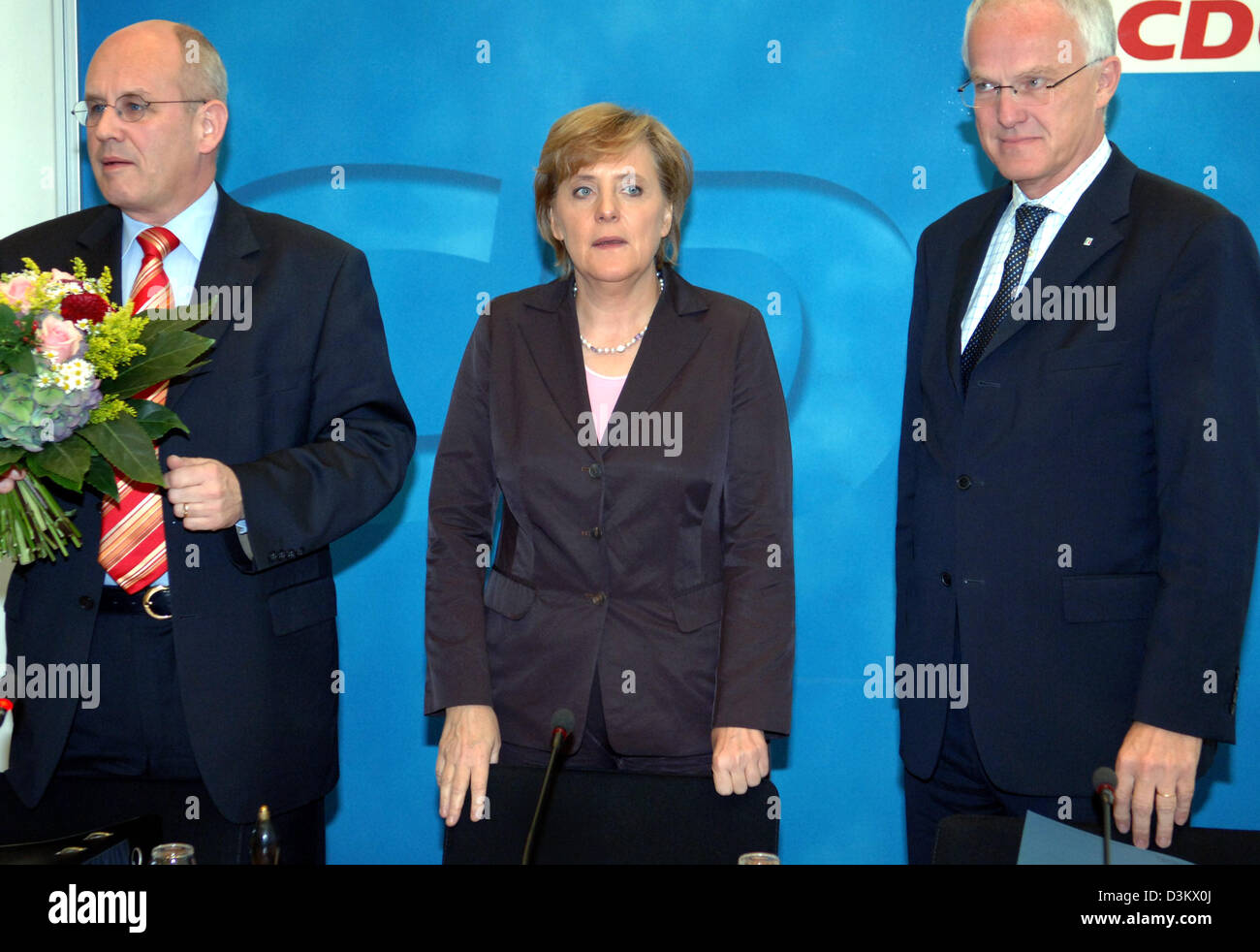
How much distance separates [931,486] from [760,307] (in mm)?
1220

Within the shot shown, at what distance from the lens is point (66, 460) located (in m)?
1.83

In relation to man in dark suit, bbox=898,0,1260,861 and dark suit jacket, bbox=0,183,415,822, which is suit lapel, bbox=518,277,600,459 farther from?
man in dark suit, bbox=898,0,1260,861

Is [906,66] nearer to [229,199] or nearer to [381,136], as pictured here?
[381,136]

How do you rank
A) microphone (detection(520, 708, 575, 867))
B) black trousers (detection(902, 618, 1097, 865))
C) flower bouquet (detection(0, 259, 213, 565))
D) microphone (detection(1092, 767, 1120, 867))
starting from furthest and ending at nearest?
black trousers (detection(902, 618, 1097, 865))
flower bouquet (detection(0, 259, 213, 565))
microphone (detection(520, 708, 575, 867))
microphone (detection(1092, 767, 1120, 867))

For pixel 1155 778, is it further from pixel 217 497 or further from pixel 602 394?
pixel 217 497

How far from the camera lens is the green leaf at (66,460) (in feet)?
5.93

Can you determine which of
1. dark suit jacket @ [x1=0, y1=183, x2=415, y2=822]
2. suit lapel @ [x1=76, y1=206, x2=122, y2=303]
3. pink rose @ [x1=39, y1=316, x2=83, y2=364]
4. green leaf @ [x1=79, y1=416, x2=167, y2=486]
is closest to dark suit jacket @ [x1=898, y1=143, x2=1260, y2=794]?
dark suit jacket @ [x1=0, y1=183, x2=415, y2=822]

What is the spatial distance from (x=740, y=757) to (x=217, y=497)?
97 centimetres

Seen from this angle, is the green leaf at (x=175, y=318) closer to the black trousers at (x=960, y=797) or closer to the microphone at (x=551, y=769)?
the microphone at (x=551, y=769)

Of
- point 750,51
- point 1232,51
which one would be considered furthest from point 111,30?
point 1232,51

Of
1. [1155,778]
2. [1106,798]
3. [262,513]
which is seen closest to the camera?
[1106,798]

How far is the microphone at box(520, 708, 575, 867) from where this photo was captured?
4.81ft

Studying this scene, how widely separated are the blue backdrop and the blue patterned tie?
1.09 m

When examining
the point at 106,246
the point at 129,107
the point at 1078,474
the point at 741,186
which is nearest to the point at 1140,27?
the point at 741,186
